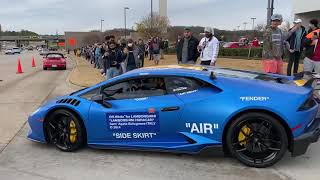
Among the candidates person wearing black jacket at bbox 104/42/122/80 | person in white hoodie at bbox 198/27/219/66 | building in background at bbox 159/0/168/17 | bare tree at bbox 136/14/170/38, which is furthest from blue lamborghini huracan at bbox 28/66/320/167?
building in background at bbox 159/0/168/17

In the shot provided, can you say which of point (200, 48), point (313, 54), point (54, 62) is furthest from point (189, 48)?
point (54, 62)

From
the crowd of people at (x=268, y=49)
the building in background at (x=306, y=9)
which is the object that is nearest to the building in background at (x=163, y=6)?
the building in background at (x=306, y=9)

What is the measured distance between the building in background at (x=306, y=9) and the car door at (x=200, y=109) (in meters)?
27.1

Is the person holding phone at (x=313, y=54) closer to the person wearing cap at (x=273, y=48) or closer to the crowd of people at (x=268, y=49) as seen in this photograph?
the crowd of people at (x=268, y=49)

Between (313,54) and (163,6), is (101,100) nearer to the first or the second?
A: (313,54)

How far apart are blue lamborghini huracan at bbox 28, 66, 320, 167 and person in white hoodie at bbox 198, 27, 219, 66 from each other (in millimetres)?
3656

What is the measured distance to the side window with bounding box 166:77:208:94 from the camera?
225 inches

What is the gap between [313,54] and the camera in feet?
30.6

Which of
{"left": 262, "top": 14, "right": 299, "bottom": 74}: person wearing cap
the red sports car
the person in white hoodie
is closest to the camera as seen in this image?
{"left": 262, "top": 14, "right": 299, "bottom": 74}: person wearing cap

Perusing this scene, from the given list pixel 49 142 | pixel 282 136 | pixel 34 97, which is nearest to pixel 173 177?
pixel 282 136

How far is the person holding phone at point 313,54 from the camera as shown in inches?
364

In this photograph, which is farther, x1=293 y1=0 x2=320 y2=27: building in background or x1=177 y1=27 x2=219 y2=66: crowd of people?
x1=293 y1=0 x2=320 y2=27: building in background

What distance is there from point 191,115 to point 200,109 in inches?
5.4

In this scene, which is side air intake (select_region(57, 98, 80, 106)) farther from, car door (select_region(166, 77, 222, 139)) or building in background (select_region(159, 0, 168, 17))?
building in background (select_region(159, 0, 168, 17))
